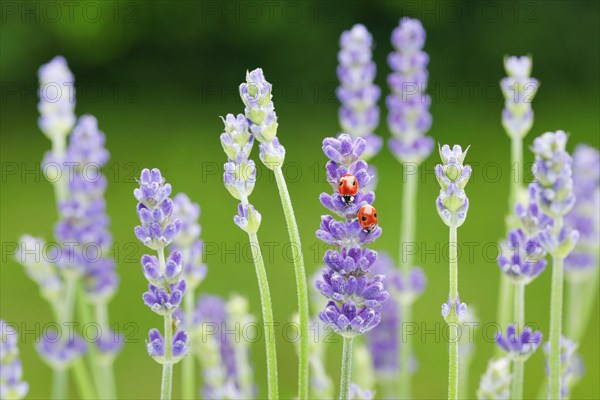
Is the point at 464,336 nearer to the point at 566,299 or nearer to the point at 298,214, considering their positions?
the point at 566,299

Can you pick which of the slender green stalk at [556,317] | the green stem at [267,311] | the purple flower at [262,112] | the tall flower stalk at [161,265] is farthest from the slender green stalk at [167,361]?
the slender green stalk at [556,317]

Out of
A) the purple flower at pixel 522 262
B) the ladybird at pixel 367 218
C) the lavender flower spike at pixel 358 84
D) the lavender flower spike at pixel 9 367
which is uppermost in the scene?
the lavender flower spike at pixel 358 84

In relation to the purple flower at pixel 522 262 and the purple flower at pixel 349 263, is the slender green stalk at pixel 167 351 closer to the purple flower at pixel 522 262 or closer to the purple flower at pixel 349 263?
the purple flower at pixel 349 263

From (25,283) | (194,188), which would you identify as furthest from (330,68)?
(25,283)

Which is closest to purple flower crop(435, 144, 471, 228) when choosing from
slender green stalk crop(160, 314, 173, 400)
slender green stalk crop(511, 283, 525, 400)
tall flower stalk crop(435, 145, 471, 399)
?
tall flower stalk crop(435, 145, 471, 399)

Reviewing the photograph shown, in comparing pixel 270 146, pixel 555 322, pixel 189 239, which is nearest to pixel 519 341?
pixel 555 322

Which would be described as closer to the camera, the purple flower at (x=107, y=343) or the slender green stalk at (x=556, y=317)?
the slender green stalk at (x=556, y=317)
